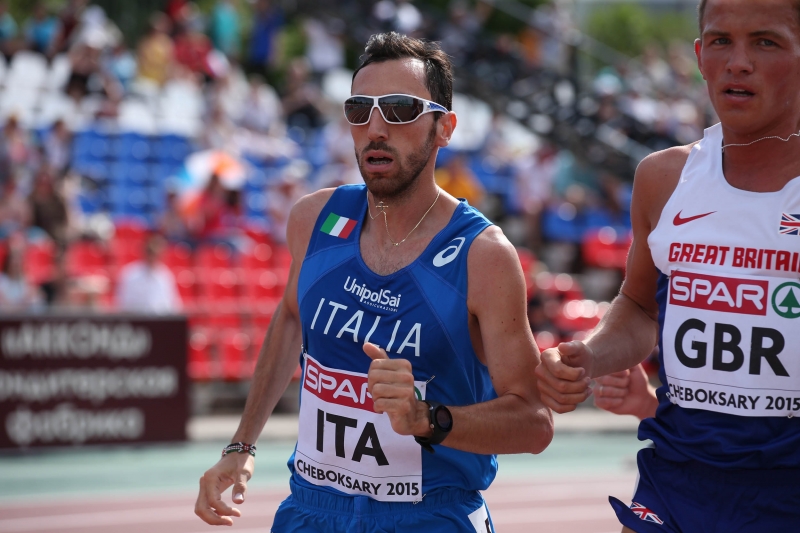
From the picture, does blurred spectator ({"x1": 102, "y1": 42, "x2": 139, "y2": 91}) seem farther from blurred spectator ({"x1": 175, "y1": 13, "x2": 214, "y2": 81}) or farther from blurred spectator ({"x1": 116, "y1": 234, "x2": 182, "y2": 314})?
blurred spectator ({"x1": 116, "y1": 234, "x2": 182, "y2": 314})

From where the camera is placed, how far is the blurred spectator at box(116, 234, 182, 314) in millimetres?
12992

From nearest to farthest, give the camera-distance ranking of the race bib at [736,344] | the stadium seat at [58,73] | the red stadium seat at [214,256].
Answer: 1. the race bib at [736,344]
2. the red stadium seat at [214,256]
3. the stadium seat at [58,73]

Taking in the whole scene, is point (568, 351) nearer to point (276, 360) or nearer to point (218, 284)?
point (276, 360)

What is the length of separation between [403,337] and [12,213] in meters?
10.9

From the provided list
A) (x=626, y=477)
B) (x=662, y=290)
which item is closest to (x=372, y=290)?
(x=662, y=290)

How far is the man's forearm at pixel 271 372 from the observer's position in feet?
12.9

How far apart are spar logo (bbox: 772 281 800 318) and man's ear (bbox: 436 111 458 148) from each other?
3.93ft

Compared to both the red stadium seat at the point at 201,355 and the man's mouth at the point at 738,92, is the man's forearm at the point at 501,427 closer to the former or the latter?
the man's mouth at the point at 738,92

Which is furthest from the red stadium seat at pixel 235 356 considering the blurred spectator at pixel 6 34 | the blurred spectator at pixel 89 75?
the blurred spectator at pixel 6 34

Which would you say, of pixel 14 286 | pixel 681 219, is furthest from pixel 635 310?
pixel 14 286

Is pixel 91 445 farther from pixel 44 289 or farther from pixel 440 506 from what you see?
pixel 440 506

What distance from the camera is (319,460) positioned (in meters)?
3.63

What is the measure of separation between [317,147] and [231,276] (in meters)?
4.77

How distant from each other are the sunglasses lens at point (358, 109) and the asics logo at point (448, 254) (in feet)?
1.61
